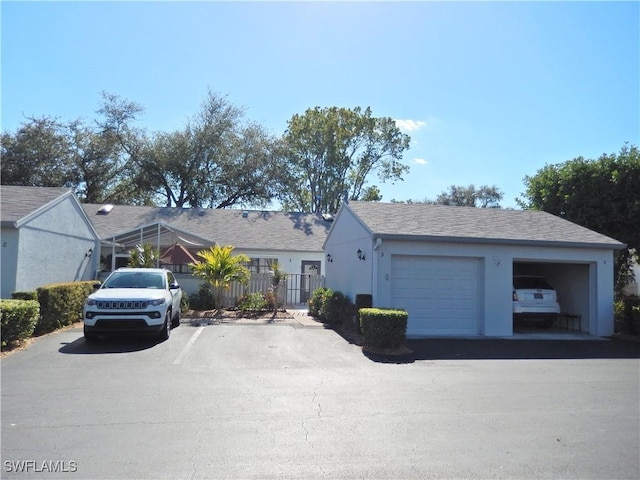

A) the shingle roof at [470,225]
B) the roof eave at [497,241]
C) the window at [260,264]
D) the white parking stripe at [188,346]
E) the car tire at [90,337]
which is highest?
the shingle roof at [470,225]

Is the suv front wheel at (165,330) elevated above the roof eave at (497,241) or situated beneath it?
situated beneath

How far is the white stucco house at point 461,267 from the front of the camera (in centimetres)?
1317

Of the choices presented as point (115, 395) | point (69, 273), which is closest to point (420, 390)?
point (115, 395)

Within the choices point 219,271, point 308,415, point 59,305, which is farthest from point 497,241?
point 59,305

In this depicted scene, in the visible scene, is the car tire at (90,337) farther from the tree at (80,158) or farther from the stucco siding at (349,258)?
the tree at (80,158)

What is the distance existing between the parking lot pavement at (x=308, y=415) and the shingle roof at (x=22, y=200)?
469 centimetres

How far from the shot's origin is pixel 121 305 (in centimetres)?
1049

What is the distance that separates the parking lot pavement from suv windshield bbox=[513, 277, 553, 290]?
4.35 m

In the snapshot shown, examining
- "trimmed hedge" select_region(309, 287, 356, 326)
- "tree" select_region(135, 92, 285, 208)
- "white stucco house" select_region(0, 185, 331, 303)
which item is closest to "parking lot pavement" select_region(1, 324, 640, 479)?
"trimmed hedge" select_region(309, 287, 356, 326)

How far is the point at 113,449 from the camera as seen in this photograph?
4.64 meters

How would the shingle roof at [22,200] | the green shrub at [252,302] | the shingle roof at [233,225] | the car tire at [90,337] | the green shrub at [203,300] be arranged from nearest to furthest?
1. the car tire at [90,337]
2. the shingle roof at [22,200]
3. the green shrub at [252,302]
4. the green shrub at [203,300]
5. the shingle roof at [233,225]

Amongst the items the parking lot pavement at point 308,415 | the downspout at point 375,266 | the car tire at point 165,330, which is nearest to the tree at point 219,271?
the car tire at point 165,330

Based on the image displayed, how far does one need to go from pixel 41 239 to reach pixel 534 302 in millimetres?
15033

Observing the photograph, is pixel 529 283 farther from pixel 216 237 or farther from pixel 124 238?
pixel 124 238
